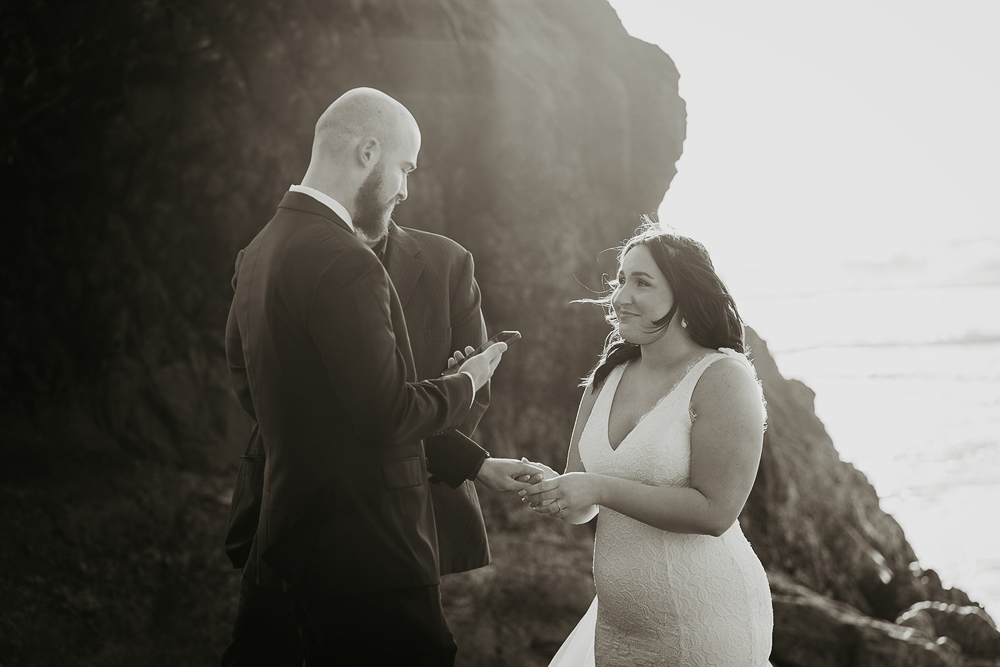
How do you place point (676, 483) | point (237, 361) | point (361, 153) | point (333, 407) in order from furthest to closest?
point (237, 361), point (676, 483), point (361, 153), point (333, 407)

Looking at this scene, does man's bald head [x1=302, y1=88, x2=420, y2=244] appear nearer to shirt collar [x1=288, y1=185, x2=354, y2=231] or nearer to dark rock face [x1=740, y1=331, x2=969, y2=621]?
shirt collar [x1=288, y1=185, x2=354, y2=231]

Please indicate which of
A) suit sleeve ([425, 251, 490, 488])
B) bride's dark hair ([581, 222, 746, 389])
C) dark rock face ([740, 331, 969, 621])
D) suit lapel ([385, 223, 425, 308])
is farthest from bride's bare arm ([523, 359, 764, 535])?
dark rock face ([740, 331, 969, 621])

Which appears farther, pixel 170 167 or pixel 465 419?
pixel 170 167

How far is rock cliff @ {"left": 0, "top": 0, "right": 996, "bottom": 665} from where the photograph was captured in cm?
575

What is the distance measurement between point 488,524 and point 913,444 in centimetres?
1163

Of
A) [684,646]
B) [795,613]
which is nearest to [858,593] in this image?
[795,613]

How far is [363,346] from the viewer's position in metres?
2.25

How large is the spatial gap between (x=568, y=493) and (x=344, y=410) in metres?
0.80

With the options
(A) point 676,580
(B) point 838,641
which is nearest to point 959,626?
A: (B) point 838,641

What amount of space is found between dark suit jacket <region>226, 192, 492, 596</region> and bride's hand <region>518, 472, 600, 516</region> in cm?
45

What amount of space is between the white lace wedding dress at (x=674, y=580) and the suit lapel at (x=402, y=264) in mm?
909

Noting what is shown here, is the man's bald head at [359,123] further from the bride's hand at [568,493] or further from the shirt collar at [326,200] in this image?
the bride's hand at [568,493]

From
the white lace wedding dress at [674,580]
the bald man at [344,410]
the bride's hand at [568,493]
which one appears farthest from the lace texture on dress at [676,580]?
the bald man at [344,410]

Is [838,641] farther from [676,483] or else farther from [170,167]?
[170,167]
